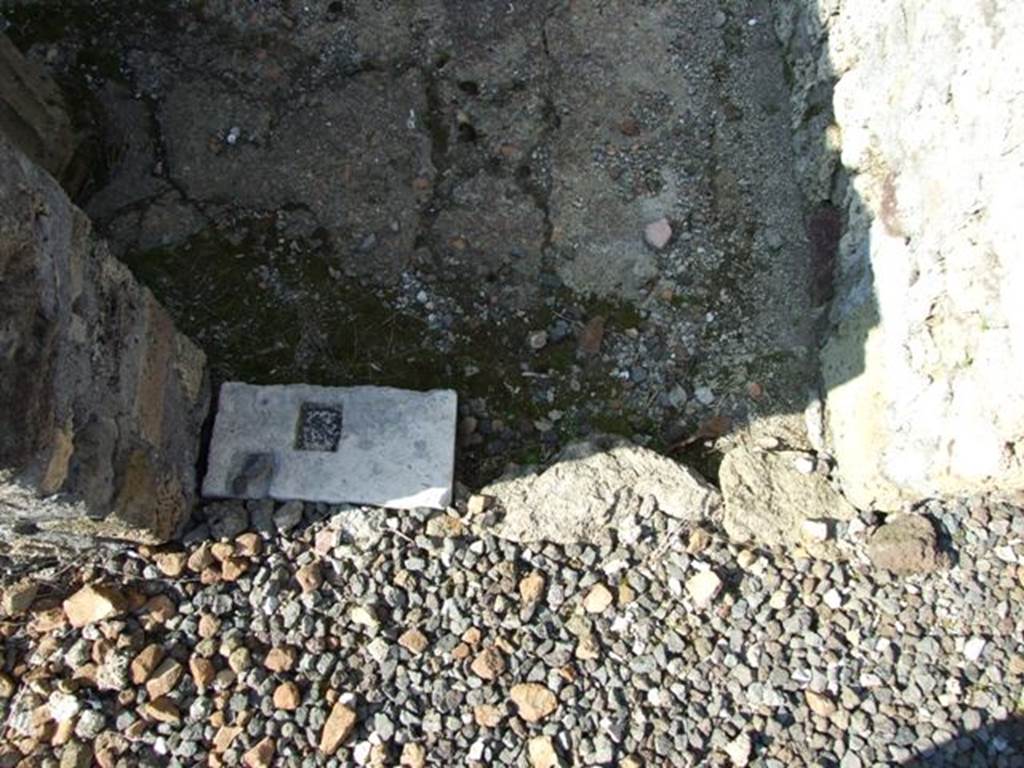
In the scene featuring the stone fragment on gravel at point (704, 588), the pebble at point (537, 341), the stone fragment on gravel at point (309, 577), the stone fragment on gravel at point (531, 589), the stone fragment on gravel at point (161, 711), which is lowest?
Answer: the stone fragment on gravel at point (161, 711)

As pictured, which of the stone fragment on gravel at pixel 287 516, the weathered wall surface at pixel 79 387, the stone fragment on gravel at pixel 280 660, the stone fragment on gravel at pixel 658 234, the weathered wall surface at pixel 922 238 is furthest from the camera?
the stone fragment on gravel at pixel 658 234

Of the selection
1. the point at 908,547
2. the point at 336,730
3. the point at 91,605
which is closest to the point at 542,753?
the point at 336,730

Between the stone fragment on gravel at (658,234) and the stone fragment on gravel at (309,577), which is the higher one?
the stone fragment on gravel at (658,234)

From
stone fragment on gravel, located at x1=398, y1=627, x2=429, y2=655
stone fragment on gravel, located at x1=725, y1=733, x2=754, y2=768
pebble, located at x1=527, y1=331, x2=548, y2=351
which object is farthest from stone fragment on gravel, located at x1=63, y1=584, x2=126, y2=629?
stone fragment on gravel, located at x1=725, y1=733, x2=754, y2=768

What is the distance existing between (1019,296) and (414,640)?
1.71 m

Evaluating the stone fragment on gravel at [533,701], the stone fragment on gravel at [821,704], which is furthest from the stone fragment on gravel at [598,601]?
the stone fragment on gravel at [821,704]

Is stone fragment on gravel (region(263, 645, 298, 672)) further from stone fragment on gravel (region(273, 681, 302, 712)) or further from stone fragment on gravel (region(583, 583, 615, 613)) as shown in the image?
stone fragment on gravel (region(583, 583, 615, 613))

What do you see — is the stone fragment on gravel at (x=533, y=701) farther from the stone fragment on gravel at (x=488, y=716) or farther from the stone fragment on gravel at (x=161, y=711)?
the stone fragment on gravel at (x=161, y=711)

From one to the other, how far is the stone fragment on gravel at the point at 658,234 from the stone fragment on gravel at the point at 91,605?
1.88 meters

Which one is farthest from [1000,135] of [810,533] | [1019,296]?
[810,533]

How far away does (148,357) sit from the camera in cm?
250

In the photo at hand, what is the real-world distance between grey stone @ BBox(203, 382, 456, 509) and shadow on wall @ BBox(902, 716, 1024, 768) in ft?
4.72

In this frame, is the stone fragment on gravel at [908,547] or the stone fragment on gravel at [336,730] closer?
the stone fragment on gravel at [336,730]

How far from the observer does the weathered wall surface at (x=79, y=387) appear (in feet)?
6.30
